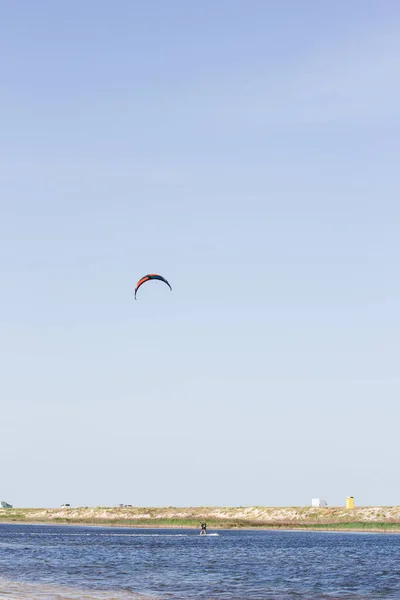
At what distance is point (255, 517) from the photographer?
160500 millimetres

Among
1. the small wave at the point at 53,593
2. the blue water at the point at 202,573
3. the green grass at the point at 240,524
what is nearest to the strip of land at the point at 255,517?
the green grass at the point at 240,524

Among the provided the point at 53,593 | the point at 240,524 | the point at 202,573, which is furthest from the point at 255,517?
the point at 53,593

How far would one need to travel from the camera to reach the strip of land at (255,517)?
130125 mm

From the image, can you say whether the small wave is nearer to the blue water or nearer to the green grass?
the blue water

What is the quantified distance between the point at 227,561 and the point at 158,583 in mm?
20106

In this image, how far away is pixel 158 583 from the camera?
5072 cm

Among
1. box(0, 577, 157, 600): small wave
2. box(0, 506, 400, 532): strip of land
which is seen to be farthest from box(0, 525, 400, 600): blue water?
box(0, 506, 400, 532): strip of land

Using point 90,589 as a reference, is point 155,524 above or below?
above

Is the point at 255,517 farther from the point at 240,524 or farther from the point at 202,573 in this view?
the point at 202,573

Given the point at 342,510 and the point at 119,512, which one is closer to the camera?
the point at 342,510

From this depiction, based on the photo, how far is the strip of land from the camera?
130 metres

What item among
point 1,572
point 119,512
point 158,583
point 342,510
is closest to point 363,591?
point 158,583

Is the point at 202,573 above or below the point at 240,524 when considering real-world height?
below

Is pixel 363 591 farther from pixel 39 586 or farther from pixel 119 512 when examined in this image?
pixel 119 512
